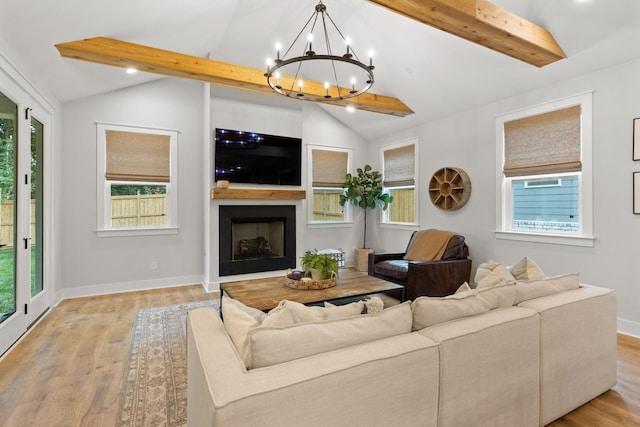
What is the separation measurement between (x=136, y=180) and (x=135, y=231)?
752 millimetres

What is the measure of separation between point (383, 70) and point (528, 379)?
416 centimetres

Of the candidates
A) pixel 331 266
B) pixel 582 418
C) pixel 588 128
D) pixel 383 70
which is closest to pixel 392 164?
pixel 383 70

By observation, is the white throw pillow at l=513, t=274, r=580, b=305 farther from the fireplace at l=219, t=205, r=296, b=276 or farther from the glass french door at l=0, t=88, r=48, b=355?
the glass french door at l=0, t=88, r=48, b=355

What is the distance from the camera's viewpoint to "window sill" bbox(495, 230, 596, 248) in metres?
3.48

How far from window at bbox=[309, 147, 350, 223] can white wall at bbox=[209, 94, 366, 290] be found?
14 cm

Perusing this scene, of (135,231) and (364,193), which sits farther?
(364,193)

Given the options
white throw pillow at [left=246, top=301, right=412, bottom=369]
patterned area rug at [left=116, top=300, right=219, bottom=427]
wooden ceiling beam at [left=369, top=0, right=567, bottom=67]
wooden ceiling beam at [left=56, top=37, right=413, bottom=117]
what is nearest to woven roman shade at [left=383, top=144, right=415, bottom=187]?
wooden ceiling beam at [left=56, top=37, right=413, bottom=117]

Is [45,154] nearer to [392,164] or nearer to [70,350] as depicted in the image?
[70,350]

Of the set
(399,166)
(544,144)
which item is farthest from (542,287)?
(399,166)

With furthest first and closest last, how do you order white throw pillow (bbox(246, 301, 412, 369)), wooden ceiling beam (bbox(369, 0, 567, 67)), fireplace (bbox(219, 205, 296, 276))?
fireplace (bbox(219, 205, 296, 276))
wooden ceiling beam (bbox(369, 0, 567, 67))
white throw pillow (bbox(246, 301, 412, 369))

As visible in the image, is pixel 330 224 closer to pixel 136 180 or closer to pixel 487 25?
pixel 136 180

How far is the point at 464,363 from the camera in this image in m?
1.45

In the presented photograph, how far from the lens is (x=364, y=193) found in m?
6.14

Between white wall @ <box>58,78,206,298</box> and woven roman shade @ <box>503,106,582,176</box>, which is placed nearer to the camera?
woven roman shade @ <box>503,106,582,176</box>
